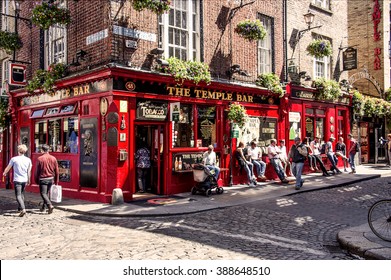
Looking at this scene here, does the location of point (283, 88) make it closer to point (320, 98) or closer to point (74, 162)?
point (320, 98)

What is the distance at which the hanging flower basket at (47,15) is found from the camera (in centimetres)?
1175

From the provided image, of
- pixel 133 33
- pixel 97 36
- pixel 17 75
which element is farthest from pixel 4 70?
pixel 133 33

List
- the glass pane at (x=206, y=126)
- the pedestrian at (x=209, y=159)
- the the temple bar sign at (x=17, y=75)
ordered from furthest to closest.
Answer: the the temple bar sign at (x=17, y=75), the glass pane at (x=206, y=126), the pedestrian at (x=209, y=159)

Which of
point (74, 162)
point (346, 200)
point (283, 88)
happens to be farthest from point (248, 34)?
point (74, 162)

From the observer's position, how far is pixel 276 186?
1395 cm

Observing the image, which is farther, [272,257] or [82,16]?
[82,16]

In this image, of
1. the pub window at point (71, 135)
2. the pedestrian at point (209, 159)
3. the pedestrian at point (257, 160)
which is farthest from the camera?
the pedestrian at point (257, 160)

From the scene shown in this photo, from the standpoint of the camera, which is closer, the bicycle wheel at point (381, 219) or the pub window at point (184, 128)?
the bicycle wheel at point (381, 219)

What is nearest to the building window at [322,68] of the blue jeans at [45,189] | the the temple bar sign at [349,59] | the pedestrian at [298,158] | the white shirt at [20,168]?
the the temple bar sign at [349,59]

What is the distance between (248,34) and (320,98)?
21.5ft

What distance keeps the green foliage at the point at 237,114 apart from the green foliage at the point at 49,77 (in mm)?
6178

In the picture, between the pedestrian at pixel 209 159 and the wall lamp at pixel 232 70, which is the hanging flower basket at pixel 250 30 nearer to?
the wall lamp at pixel 232 70

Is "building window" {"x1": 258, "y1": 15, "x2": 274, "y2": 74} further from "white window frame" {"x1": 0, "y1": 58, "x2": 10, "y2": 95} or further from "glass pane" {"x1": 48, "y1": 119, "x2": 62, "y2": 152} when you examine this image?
"white window frame" {"x1": 0, "y1": 58, "x2": 10, "y2": 95}

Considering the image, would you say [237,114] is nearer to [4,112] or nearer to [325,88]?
[325,88]
